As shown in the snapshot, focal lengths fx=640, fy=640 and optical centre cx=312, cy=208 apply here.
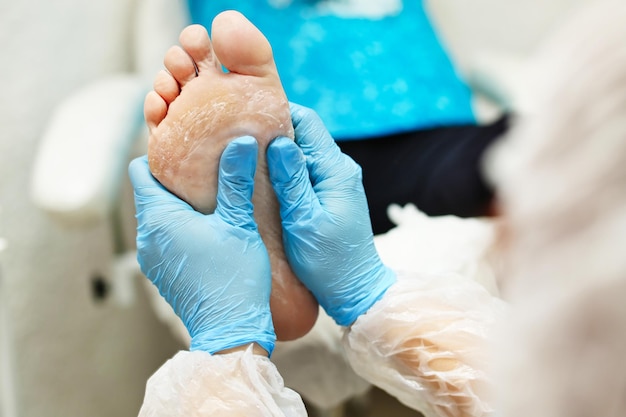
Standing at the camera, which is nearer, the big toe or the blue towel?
the big toe

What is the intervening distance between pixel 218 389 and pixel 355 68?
1.78ft

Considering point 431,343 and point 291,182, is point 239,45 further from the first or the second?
point 431,343

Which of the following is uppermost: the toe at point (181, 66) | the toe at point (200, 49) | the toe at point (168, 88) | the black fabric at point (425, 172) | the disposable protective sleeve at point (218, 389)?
Answer: the toe at point (200, 49)

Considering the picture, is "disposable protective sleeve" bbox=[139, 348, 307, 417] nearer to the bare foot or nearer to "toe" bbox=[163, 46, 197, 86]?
the bare foot

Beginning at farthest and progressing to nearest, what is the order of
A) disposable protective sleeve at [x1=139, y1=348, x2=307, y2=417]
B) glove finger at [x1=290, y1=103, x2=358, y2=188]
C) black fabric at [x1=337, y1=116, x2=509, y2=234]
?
black fabric at [x1=337, y1=116, x2=509, y2=234] < glove finger at [x1=290, y1=103, x2=358, y2=188] < disposable protective sleeve at [x1=139, y1=348, x2=307, y2=417]

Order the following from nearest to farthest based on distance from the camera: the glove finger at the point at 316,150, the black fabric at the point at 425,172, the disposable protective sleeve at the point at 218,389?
the disposable protective sleeve at the point at 218,389, the glove finger at the point at 316,150, the black fabric at the point at 425,172

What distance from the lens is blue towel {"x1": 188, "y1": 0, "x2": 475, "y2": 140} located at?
860 millimetres

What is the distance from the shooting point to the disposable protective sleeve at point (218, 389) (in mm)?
541

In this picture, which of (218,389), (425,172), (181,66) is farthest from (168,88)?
(425,172)

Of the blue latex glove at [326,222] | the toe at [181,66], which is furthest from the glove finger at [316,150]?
the toe at [181,66]

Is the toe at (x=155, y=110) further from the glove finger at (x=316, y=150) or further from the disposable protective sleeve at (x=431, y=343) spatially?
the disposable protective sleeve at (x=431, y=343)

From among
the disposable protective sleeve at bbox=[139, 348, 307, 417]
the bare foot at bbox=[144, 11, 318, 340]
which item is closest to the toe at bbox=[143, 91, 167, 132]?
the bare foot at bbox=[144, 11, 318, 340]

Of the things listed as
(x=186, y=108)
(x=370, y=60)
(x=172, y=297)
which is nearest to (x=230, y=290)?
(x=172, y=297)

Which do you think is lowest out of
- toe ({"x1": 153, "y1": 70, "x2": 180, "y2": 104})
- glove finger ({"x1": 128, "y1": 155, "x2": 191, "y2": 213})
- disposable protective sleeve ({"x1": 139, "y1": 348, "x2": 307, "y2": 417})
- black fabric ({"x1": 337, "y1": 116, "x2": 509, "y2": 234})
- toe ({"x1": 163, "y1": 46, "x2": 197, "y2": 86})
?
disposable protective sleeve ({"x1": 139, "y1": 348, "x2": 307, "y2": 417})
